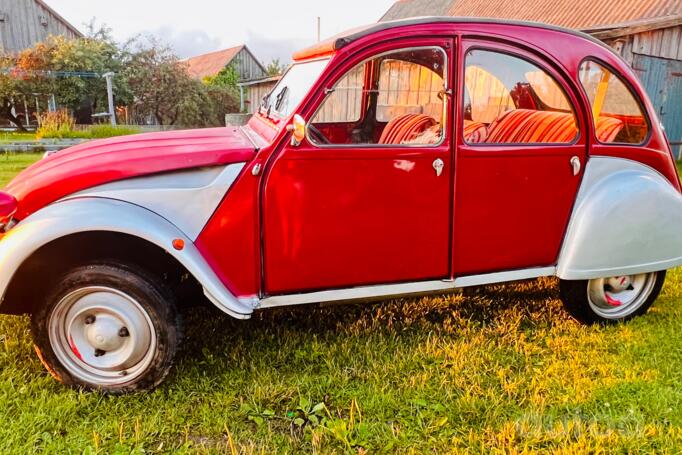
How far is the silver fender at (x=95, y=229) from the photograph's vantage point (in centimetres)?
243

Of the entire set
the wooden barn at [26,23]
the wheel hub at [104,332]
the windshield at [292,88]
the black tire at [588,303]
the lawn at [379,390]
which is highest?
the wooden barn at [26,23]

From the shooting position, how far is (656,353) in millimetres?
3146

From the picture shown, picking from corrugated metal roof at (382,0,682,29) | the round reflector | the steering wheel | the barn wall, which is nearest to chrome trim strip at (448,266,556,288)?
the steering wheel

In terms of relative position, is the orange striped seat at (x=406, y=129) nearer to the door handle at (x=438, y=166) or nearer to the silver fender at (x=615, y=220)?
the door handle at (x=438, y=166)

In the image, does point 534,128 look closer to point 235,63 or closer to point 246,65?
point 235,63

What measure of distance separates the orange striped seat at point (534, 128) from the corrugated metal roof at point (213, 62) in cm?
2966

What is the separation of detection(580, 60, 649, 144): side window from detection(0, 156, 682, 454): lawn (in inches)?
52.5

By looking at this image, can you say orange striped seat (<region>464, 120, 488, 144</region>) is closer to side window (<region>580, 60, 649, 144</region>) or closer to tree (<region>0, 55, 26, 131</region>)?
side window (<region>580, 60, 649, 144</region>)

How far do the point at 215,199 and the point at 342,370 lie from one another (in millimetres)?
1251

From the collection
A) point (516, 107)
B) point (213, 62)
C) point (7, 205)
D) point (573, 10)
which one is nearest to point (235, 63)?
point (213, 62)

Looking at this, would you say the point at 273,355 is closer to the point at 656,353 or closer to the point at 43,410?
the point at 43,410

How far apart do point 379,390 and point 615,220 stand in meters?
1.85

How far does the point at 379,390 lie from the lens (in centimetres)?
276

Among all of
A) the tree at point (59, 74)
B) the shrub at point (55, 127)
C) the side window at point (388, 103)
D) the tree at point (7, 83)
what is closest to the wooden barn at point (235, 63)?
the tree at point (59, 74)
